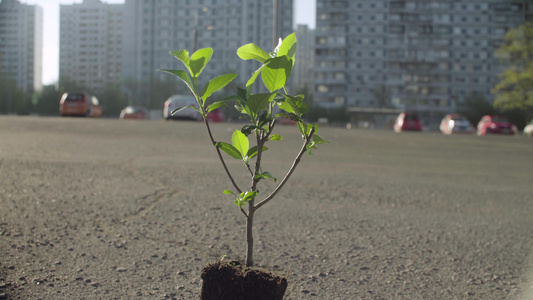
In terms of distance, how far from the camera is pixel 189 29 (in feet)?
348

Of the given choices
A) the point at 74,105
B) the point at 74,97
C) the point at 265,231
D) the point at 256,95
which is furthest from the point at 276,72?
the point at 74,97

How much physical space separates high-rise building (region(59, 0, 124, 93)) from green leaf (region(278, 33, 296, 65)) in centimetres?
6799

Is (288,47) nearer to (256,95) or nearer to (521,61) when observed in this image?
(256,95)

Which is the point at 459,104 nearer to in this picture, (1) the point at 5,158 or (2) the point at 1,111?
(2) the point at 1,111

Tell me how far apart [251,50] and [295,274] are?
137 cm

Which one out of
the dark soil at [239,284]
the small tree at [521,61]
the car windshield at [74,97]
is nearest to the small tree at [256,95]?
the dark soil at [239,284]

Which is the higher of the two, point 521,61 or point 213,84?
point 521,61

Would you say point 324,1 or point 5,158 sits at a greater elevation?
point 324,1

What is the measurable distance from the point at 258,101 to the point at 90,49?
101 m

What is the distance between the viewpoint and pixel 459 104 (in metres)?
99.6

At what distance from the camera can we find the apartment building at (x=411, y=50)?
99125 millimetres

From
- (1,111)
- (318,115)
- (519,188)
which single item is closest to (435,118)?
(318,115)

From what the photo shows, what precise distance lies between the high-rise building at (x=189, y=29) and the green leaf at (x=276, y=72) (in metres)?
105

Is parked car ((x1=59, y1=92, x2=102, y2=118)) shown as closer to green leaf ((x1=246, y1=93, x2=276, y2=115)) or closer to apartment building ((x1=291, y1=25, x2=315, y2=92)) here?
green leaf ((x1=246, y1=93, x2=276, y2=115))
